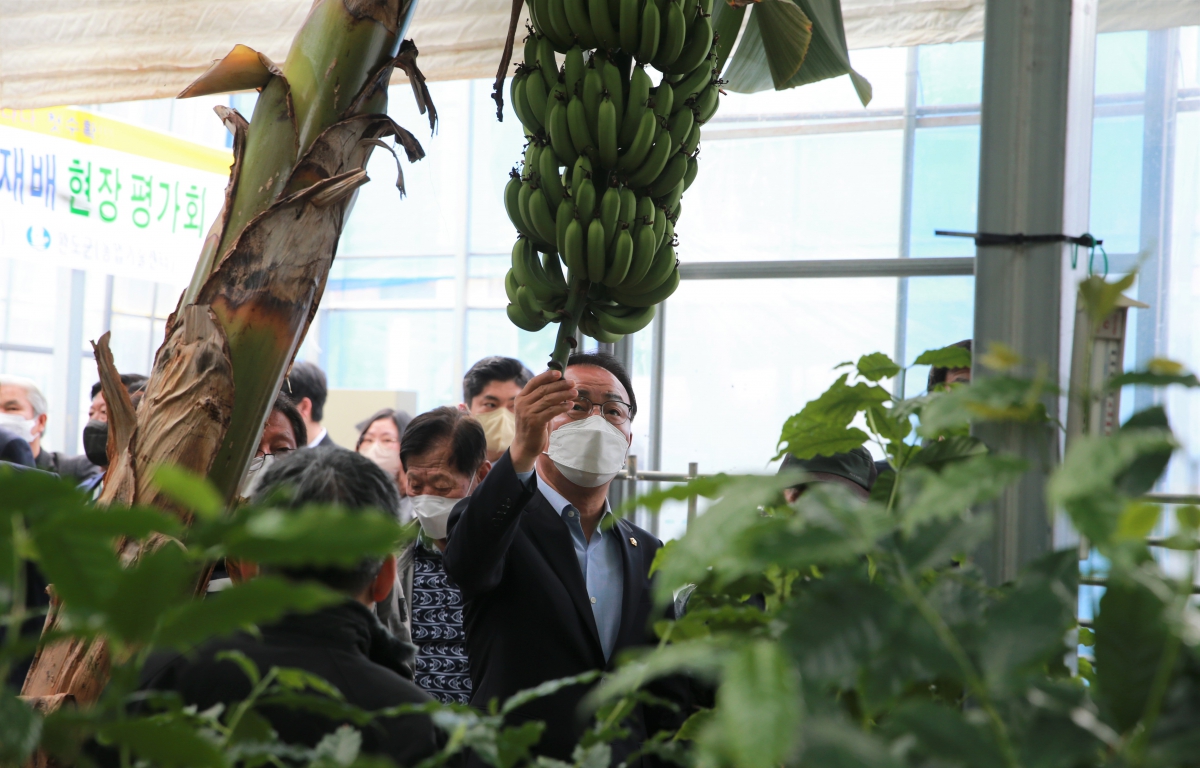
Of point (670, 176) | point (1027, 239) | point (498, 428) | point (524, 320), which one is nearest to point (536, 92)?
point (670, 176)

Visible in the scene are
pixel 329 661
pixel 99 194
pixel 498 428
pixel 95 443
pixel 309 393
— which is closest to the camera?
pixel 329 661

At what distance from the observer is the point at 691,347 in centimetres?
364

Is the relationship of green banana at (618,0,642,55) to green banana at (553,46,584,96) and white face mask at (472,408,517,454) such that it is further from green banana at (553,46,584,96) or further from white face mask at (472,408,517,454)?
white face mask at (472,408,517,454)

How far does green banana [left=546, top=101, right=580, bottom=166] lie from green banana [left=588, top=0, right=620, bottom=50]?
0.12 m

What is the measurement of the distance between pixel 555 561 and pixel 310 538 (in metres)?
Answer: 1.50

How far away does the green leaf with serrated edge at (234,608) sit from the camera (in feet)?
1.00

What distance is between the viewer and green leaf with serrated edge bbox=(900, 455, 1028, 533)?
0.32 meters

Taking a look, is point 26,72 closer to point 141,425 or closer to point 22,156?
point 22,156

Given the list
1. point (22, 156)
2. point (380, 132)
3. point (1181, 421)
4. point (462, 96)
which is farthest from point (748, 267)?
point (22, 156)

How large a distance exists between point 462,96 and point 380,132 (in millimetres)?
4054

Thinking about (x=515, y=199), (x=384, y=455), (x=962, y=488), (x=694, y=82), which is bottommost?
(x=384, y=455)

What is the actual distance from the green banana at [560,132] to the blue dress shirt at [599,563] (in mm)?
646

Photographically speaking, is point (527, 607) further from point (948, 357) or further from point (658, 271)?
point (948, 357)

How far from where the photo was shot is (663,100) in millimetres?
1588
